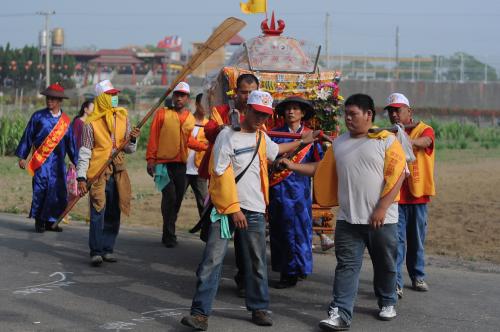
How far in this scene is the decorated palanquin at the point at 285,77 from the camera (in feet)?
32.2

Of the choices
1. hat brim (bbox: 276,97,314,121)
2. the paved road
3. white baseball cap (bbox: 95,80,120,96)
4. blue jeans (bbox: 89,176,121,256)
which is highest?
white baseball cap (bbox: 95,80,120,96)

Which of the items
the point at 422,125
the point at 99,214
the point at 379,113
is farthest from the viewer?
the point at 379,113

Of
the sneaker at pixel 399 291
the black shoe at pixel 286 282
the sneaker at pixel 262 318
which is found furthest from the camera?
the black shoe at pixel 286 282

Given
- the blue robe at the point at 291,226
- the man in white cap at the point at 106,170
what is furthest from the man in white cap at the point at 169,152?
the blue robe at the point at 291,226

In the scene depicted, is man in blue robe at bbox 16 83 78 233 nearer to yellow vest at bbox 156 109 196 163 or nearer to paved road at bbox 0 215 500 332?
paved road at bbox 0 215 500 332

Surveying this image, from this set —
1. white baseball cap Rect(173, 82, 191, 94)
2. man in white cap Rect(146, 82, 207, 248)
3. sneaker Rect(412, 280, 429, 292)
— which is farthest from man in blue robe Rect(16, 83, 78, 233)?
sneaker Rect(412, 280, 429, 292)

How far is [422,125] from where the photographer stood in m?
8.73

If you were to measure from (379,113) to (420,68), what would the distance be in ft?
34.6

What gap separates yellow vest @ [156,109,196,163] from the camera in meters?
11.1

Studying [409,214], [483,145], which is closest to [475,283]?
[409,214]

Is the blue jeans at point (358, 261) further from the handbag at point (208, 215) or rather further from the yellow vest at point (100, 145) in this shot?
the yellow vest at point (100, 145)

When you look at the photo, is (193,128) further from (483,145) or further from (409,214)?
(483,145)

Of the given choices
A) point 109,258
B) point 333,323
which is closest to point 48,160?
point 109,258

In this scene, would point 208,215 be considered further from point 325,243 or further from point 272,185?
point 325,243
